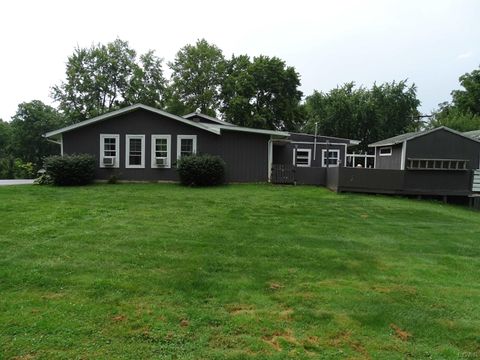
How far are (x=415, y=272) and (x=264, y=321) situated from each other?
3050 mm

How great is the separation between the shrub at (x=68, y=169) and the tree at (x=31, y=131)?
29.8 m

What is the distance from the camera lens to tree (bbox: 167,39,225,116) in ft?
133

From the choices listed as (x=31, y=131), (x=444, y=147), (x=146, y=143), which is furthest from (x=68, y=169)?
(x=31, y=131)

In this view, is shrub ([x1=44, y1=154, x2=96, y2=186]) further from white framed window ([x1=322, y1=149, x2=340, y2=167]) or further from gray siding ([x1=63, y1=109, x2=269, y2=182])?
white framed window ([x1=322, y1=149, x2=340, y2=167])

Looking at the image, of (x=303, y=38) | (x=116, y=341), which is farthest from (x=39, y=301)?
(x=303, y=38)

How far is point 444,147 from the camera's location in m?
16.5

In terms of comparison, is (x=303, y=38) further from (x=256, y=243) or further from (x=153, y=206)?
(x=256, y=243)

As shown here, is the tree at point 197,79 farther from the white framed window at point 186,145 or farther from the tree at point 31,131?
the white framed window at point 186,145

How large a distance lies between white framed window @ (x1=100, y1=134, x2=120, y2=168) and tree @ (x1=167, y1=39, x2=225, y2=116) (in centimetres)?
2327

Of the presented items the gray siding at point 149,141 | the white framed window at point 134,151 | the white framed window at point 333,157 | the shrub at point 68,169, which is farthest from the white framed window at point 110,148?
the white framed window at point 333,157

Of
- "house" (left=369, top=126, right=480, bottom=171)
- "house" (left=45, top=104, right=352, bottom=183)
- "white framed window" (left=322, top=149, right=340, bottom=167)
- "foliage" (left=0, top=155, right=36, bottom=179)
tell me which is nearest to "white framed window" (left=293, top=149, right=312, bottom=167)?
"white framed window" (left=322, top=149, right=340, bottom=167)

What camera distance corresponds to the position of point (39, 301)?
4.21m

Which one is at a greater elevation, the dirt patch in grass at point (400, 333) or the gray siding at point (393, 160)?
the gray siding at point (393, 160)

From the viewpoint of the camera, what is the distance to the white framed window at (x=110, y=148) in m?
17.4
